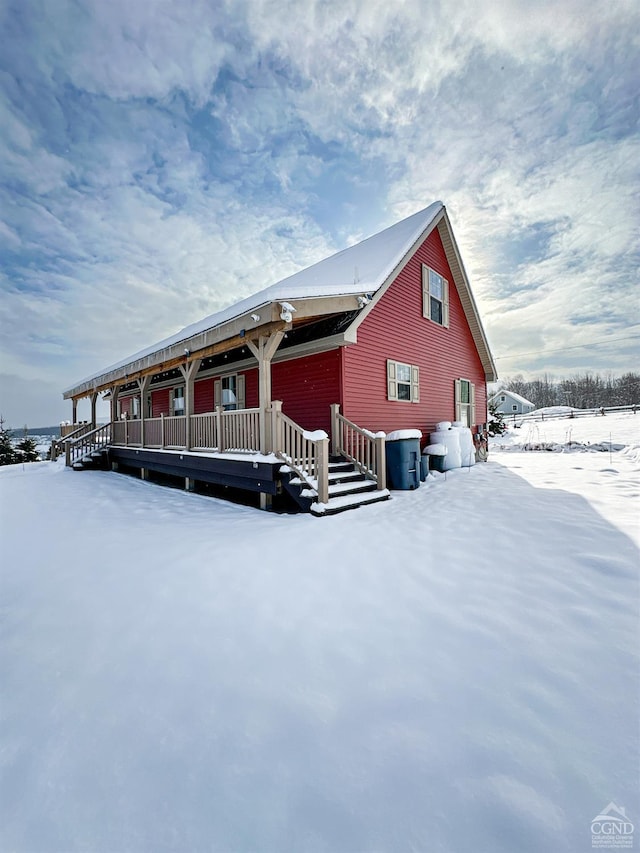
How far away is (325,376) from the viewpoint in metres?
8.55

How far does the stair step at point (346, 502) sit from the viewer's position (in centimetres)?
566

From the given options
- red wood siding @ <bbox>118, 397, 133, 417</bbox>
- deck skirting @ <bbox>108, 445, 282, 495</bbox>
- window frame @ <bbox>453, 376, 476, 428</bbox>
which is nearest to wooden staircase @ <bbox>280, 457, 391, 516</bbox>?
deck skirting @ <bbox>108, 445, 282, 495</bbox>

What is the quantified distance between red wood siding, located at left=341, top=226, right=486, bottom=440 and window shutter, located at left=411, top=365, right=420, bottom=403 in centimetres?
19

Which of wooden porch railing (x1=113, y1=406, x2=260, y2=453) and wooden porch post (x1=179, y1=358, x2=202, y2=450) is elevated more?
wooden porch post (x1=179, y1=358, x2=202, y2=450)

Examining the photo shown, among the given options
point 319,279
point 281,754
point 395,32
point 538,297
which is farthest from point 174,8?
point 538,297

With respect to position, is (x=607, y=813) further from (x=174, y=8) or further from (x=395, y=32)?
(x=395, y=32)

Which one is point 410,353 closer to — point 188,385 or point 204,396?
point 188,385

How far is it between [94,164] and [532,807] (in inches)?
564

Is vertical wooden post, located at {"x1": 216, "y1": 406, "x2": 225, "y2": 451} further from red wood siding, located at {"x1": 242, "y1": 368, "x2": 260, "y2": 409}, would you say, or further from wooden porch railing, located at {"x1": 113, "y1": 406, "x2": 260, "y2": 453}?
red wood siding, located at {"x1": 242, "y1": 368, "x2": 260, "y2": 409}

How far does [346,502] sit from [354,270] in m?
7.07

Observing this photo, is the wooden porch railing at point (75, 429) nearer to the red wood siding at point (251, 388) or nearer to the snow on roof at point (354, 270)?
the snow on roof at point (354, 270)

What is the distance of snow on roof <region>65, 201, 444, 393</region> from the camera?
6.28 m

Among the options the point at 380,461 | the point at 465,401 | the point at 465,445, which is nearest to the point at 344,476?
the point at 380,461

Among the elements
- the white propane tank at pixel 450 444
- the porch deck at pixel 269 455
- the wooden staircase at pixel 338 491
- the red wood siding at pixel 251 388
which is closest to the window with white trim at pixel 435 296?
the white propane tank at pixel 450 444
